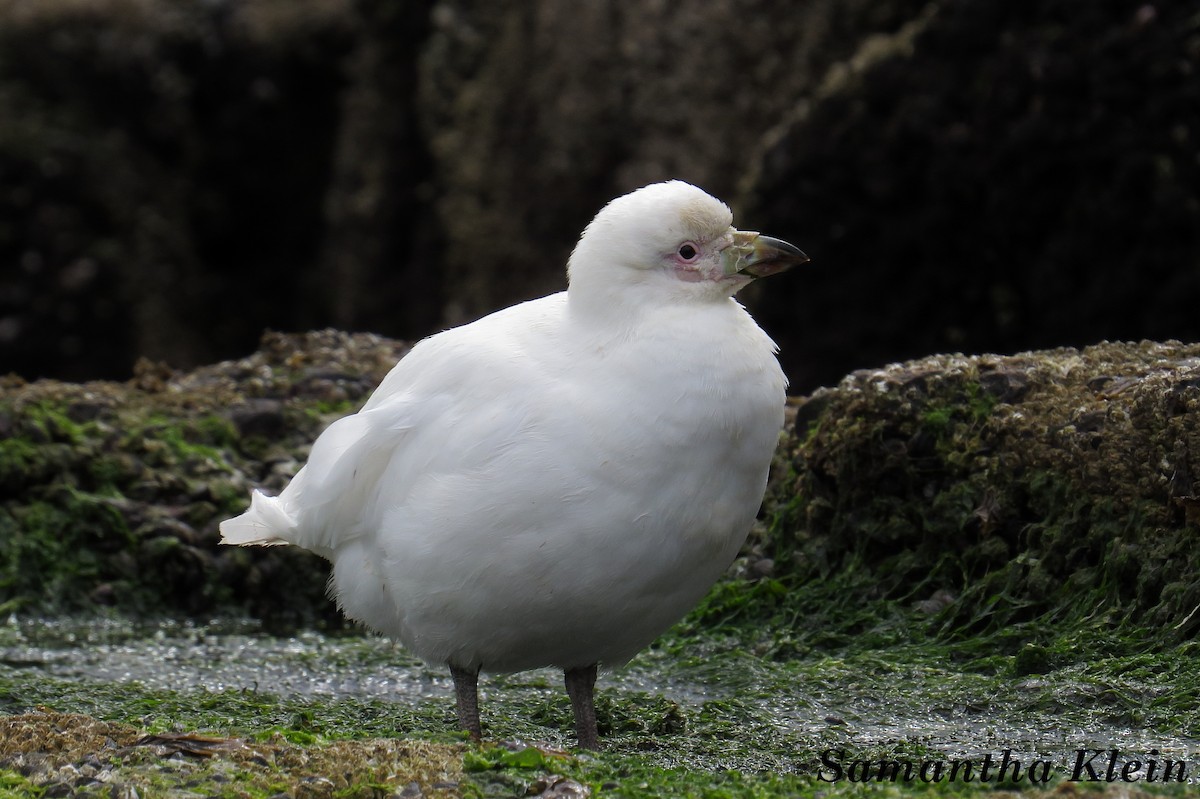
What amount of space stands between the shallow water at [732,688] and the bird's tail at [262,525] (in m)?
0.59

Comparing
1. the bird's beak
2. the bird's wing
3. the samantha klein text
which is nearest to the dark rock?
the bird's wing

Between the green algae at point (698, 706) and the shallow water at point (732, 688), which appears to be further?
the shallow water at point (732, 688)

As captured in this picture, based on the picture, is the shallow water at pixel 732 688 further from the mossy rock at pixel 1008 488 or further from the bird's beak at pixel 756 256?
the bird's beak at pixel 756 256

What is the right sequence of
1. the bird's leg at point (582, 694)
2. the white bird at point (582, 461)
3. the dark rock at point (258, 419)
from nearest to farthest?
the white bird at point (582, 461) < the bird's leg at point (582, 694) < the dark rock at point (258, 419)

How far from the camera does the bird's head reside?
501 centimetres

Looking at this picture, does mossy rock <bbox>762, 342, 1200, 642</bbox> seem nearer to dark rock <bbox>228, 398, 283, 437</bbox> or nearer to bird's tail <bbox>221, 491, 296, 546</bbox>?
bird's tail <bbox>221, 491, 296, 546</bbox>

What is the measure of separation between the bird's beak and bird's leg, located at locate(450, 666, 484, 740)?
1.57m

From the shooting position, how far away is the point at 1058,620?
18.8 ft

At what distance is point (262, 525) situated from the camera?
582 cm

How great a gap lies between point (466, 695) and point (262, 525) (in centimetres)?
109

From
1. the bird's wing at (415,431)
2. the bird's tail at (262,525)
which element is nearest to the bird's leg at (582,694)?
the bird's wing at (415,431)

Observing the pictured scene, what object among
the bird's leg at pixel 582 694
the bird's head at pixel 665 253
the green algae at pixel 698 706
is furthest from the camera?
the bird's leg at pixel 582 694

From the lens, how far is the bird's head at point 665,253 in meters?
5.01

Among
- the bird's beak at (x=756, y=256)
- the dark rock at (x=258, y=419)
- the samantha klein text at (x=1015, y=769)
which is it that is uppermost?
the dark rock at (x=258, y=419)
